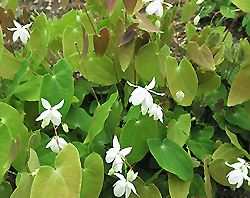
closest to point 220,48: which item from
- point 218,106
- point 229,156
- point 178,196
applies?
point 218,106

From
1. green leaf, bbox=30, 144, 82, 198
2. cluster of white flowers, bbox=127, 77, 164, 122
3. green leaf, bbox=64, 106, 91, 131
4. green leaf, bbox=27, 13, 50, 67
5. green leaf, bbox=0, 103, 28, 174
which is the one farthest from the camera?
green leaf, bbox=27, 13, 50, 67

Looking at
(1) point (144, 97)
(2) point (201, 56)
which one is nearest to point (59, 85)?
(1) point (144, 97)

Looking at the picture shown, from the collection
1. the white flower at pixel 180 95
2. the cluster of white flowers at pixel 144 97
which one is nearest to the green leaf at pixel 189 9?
the white flower at pixel 180 95

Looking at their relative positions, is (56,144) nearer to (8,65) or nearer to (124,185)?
(124,185)

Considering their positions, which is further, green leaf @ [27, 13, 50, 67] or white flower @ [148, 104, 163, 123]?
green leaf @ [27, 13, 50, 67]

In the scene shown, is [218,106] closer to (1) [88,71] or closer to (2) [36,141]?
(1) [88,71]

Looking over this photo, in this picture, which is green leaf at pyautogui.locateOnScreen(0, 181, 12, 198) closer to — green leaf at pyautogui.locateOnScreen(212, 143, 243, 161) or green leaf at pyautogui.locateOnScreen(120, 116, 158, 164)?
green leaf at pyautogui.locateOnScreen(120, 116, 158, 164)

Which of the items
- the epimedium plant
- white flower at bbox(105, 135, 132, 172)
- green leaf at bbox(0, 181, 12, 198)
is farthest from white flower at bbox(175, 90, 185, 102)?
green leaf at bbox(0, 181, 12, 198)
